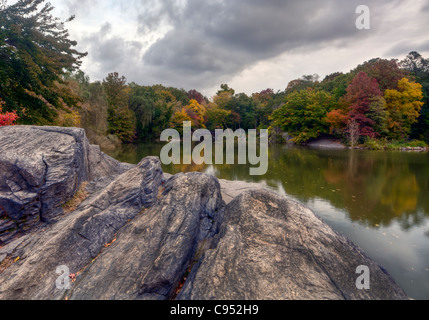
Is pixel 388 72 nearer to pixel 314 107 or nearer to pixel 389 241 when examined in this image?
pixel 314 107

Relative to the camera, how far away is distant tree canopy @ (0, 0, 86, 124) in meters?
9.02

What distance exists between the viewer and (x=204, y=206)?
4.84m

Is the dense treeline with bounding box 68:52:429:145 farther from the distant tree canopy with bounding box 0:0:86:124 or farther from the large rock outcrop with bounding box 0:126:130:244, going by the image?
the large rock outcrop with bounding box 0:126:130:244

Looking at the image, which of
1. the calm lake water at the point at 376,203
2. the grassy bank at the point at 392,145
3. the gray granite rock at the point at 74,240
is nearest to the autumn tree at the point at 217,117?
the grassy bank at the point at 392,145

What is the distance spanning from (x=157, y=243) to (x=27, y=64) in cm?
1017

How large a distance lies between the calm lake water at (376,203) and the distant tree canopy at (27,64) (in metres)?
9.01

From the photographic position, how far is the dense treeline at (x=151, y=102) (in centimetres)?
946

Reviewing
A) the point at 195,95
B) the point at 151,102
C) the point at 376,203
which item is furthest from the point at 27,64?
the point at 195,95

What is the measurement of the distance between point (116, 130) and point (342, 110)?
27911mm

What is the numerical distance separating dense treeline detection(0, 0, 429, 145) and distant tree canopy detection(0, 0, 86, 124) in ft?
0.11

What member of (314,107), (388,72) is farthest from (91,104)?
(388,72)

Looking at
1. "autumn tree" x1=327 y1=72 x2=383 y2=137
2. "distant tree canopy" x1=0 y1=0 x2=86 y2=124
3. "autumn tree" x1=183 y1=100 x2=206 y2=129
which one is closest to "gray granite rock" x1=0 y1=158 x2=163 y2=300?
"distant tree canopy" x1=0 y1=0 x2=86 y2=124

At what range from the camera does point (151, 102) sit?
33.5m

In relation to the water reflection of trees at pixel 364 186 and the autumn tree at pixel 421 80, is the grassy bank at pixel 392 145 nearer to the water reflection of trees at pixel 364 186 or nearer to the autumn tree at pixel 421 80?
the autumn tree at pixel 421 80
